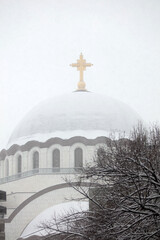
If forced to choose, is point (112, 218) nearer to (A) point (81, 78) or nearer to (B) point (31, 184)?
(B) point (31, 184)

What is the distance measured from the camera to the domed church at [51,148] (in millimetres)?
31781

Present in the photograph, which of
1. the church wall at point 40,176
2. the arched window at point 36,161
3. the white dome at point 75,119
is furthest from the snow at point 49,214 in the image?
the white dome at point 75,119

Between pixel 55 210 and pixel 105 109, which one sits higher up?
pixel 105 109

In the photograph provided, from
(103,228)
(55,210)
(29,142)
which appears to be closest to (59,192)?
(55,210)

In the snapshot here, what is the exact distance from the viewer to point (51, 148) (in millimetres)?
34688

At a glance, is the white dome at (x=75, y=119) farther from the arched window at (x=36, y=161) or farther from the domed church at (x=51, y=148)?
the arched window at (x=36, y=161)

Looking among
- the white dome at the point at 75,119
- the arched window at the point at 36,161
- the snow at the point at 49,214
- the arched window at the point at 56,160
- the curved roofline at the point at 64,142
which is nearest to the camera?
the snow at the point at 49,214

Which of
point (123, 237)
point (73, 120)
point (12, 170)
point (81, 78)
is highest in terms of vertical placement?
point (81, 78)

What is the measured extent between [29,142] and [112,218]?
2270cm

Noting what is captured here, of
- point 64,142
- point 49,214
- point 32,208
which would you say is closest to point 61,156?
point 64,142

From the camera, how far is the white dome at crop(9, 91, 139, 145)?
35.2m

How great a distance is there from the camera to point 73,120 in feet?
117

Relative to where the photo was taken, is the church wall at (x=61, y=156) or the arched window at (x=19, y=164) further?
the arched window at (x=19, y=164)

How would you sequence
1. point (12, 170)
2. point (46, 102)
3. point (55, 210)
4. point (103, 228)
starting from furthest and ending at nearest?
1. point (46, 102)
2. point (12, 170)
3. point (55, 210)
4. point (103, 228)
